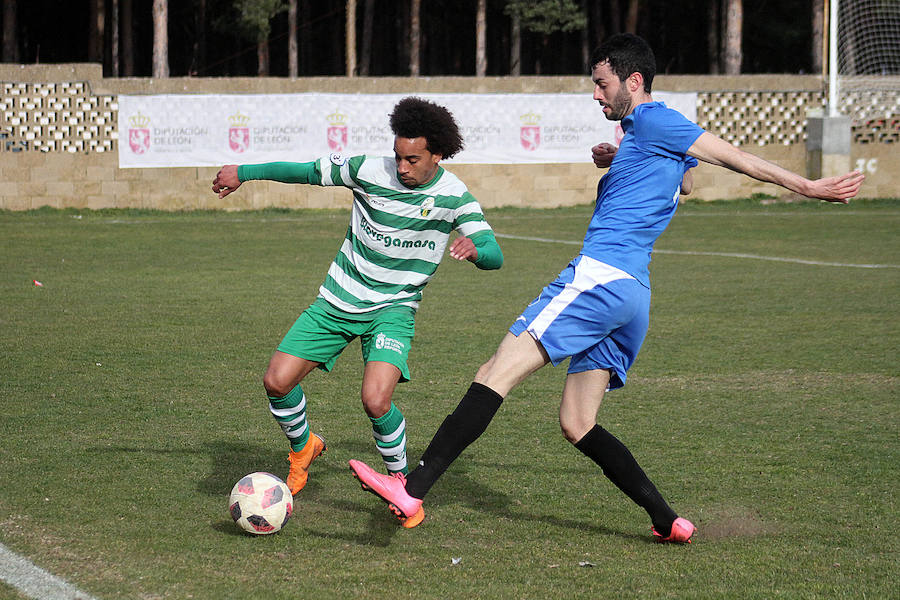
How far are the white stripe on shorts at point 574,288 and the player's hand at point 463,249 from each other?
0.42m

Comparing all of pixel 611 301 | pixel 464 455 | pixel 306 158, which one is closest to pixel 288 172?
pixel 611 301

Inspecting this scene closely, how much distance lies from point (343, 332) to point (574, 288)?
1.20 meters

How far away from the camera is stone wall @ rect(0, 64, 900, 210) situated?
70.4 ft

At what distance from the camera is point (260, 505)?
448 cm

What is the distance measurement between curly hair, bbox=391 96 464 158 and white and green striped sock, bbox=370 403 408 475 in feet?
3.75

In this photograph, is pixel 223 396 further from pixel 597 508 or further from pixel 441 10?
pixel 441 10

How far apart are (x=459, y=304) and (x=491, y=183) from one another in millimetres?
11995

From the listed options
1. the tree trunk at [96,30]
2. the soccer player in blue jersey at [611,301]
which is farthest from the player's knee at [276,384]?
the tree trunk at [96,30]

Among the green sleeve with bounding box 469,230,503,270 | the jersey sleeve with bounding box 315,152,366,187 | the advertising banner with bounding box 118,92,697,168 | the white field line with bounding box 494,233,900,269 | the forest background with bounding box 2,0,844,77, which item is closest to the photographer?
the green sleeve with bounding box 469,230,503,270

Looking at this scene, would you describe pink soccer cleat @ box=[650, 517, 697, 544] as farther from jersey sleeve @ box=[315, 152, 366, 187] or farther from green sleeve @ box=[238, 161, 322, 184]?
green sleeve @ box=[238, 161, 322, 184]

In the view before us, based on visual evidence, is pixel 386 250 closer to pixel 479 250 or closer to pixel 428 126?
pixel 479 250

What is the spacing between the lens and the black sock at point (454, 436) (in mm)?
4203

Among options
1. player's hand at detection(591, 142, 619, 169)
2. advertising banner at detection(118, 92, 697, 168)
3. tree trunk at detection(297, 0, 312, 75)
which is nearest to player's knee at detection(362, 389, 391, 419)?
player's hand at detection(591, 142, 619, 169)

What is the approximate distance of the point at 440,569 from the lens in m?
4.14
